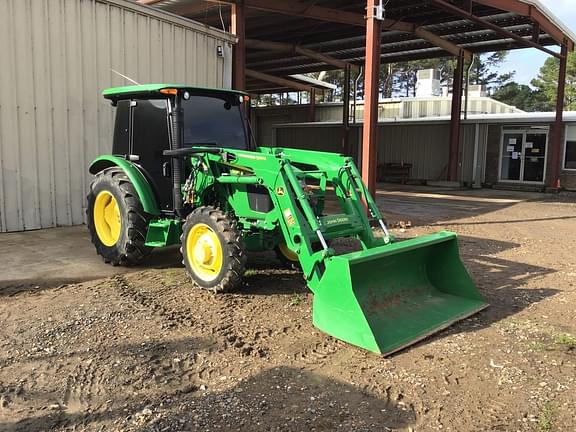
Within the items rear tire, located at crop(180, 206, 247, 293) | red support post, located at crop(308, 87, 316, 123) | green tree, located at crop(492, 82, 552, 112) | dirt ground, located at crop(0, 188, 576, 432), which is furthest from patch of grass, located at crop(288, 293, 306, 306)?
green tree, located at crop(492, 82, 552, 112)

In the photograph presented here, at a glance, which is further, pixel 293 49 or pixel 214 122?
pixel 293 49

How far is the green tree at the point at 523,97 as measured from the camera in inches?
2109

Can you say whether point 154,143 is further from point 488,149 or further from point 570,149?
point 488,149

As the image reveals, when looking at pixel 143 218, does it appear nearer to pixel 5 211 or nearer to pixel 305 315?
pixel 305 315

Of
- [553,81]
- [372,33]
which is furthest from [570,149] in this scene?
[553,81]

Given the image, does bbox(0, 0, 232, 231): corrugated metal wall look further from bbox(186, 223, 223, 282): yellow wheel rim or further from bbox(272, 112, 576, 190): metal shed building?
bbox(272, 112, 576, 190): metal shed building

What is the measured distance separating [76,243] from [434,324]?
17.8 ft

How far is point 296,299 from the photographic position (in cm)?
556

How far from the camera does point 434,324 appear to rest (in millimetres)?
4727

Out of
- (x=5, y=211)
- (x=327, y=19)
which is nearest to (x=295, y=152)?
(x=5, y=211)

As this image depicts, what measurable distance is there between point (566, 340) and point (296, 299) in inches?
96.7

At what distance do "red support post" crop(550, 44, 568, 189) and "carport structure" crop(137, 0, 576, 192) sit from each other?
3 centimetres

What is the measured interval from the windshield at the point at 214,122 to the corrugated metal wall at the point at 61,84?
396cm

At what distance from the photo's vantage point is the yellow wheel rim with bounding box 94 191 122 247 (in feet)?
22.4
